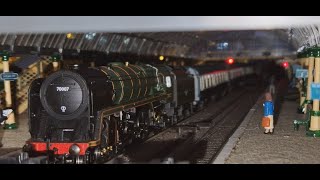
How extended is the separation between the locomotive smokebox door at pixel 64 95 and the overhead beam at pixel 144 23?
4.75 feet

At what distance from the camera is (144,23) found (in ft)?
37.0

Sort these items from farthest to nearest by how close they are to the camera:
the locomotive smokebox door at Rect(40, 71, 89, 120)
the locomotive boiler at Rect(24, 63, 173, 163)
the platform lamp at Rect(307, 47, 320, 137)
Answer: the platform lamp at Rect(307, 47, 320, 137) < the locomotive smokebox door at Rect(40, 71, 89, 120) < the locomotive boiler at Rect(24, 63, 173, 163)

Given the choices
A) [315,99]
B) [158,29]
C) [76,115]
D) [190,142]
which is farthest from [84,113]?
[315,99]

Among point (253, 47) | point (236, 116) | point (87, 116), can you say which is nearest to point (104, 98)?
point (87, 116)

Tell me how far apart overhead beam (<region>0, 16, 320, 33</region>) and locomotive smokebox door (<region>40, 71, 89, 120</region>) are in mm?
1448

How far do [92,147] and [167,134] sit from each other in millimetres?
5702

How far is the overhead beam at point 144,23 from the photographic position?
10.5 meters

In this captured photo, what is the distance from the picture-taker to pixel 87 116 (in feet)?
36.7

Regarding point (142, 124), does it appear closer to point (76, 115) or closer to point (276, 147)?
point (76, 115)

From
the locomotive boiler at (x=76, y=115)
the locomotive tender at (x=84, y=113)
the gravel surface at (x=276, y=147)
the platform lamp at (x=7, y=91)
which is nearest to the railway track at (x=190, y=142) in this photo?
→ the locomotive tender at (x=84, y=113)

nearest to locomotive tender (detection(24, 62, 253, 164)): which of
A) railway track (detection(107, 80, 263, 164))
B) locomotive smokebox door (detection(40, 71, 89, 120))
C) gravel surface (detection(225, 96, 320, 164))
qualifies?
locomotive smokebox door (detection(40, 71, 89, 120))

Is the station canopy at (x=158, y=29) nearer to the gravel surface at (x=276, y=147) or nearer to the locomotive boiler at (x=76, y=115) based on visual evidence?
the locomotive boiler at (x=76, y=115)

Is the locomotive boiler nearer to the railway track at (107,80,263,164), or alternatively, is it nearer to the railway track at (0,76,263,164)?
the railway track at (0,76,263,164)

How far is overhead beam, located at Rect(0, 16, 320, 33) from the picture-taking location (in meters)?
10.5
